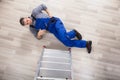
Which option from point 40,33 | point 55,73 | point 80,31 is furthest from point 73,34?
point 55,73

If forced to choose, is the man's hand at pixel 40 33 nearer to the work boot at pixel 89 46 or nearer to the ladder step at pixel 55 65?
the ladder step at pixel 55 65

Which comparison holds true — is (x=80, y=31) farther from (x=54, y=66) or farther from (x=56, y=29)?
(x=54, y=66)

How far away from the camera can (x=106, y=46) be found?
15.0ft

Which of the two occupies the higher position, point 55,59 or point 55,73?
point 55,59

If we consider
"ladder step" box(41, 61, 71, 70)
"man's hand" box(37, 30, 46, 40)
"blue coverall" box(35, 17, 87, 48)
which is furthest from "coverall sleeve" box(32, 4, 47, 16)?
"ladder step" box(41, 61, 71, 70)

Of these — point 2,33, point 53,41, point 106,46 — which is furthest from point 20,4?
point 106,46

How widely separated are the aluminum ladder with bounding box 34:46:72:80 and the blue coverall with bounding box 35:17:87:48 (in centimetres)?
20

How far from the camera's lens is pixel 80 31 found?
15.3 ft

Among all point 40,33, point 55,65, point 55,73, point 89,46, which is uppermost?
point 40,33

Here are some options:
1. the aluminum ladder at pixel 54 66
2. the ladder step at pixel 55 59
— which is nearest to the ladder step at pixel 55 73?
the aluminum ladder at pixel 54 66

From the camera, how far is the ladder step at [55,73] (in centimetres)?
368

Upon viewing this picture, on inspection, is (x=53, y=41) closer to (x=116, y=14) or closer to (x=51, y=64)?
(x=51, y=64)

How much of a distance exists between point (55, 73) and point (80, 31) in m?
1.26

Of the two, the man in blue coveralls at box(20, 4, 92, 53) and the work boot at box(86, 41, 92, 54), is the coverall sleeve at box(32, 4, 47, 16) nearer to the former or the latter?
the man in blue coveralls at box(20, 4, 92, 53)
